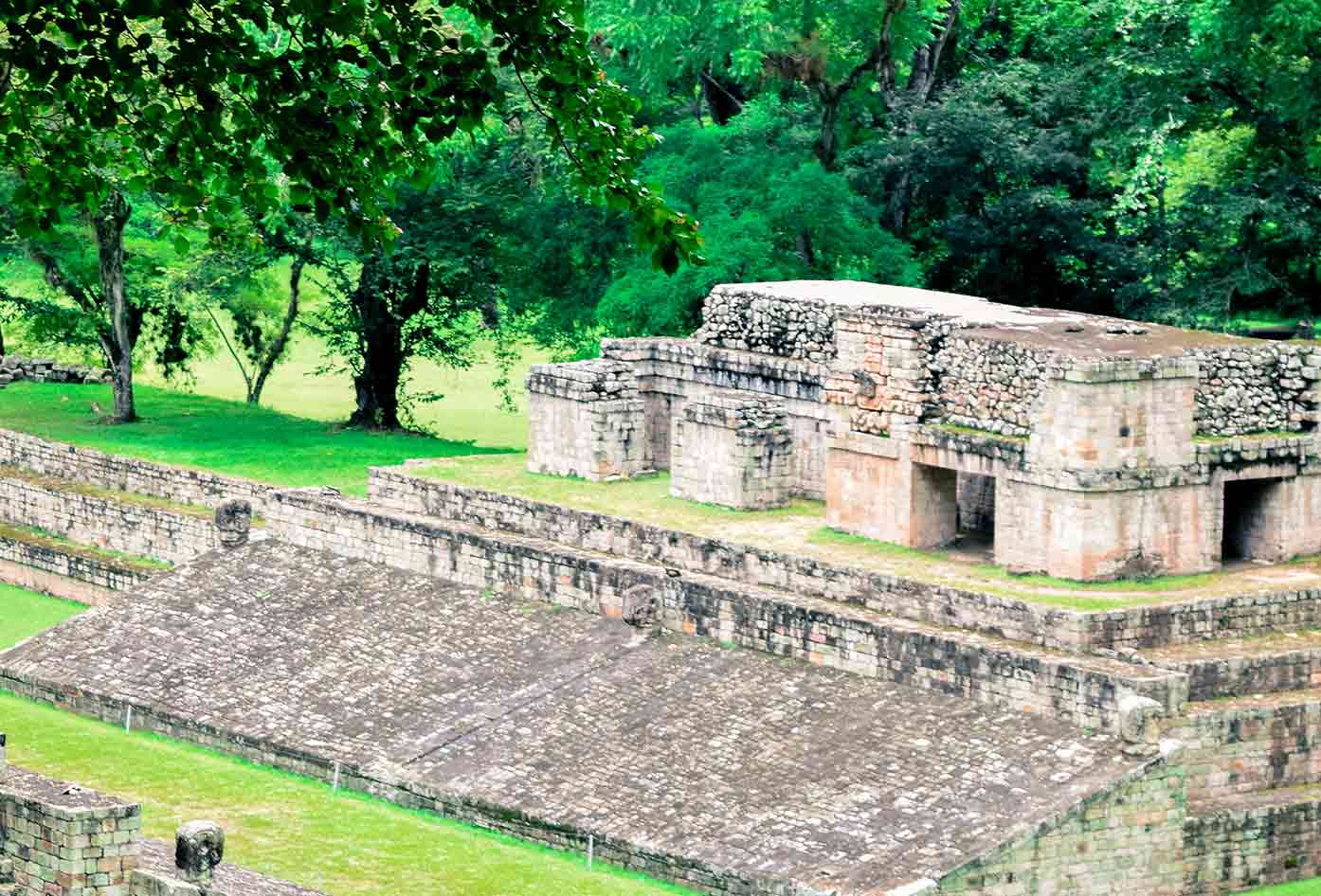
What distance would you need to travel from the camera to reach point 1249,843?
77.4ft

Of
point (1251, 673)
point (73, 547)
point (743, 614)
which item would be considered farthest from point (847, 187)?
point (1251, 673)

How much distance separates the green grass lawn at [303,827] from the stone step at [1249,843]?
4.46 m

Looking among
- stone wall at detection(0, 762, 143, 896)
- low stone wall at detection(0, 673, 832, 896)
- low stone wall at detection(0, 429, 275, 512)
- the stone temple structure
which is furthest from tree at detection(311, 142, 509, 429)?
stone wall at detection(0, 762, 143, 896)

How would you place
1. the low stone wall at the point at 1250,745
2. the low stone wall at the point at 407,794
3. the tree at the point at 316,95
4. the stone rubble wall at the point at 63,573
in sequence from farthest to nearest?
1. the stone rubble wall at the point at 63,573
2. the low stone wall at the point at 1250,745
3. the low stone wall at the point at 407,794
4. the tree at the point at 316,95

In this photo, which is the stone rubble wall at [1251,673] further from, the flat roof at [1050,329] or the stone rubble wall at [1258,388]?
the flat roof at [1050,329]

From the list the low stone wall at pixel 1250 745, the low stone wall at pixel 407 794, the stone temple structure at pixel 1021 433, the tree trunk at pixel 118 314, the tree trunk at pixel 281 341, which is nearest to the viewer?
the low stone wall at pixel 407 794

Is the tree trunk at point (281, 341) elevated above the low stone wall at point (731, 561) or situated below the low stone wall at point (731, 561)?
above

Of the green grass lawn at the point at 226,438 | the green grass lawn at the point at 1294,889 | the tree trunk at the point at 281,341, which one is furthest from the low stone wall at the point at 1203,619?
the tree trunk at the point at 281,341

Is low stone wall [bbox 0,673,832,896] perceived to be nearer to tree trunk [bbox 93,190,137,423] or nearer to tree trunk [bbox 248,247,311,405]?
tree trunk [bbox 93,190,137,423]

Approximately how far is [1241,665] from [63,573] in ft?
54.3

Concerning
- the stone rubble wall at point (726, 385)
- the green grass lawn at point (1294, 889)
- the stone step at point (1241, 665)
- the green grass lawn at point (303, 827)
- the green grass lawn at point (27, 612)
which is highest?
the stone rubble wall at point (726, 385)

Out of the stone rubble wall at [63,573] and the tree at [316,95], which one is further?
the stone rubble wall at [63,573]

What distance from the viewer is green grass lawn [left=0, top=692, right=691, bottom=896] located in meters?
22.7

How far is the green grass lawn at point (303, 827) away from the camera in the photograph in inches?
894
